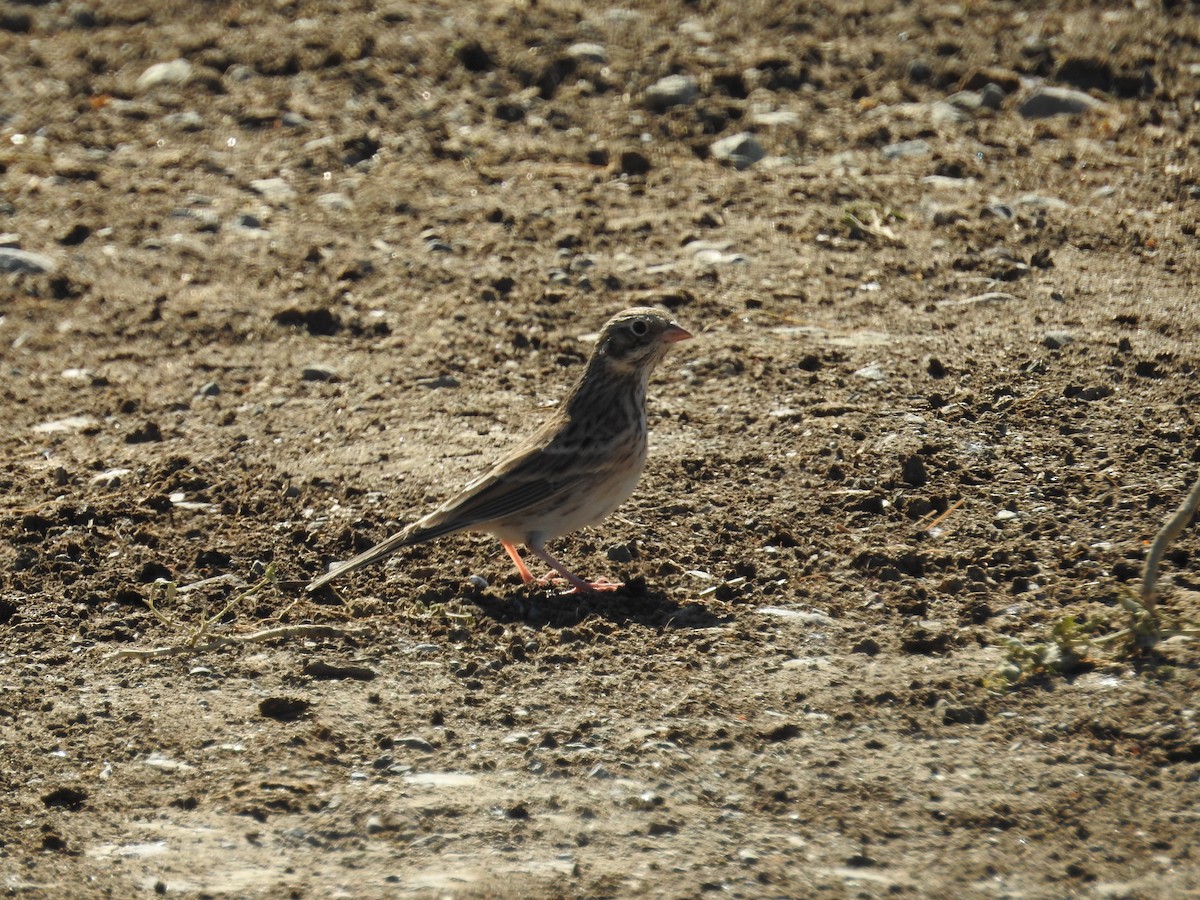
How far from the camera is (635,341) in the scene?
7.61m

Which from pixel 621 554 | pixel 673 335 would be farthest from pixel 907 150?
pixel 621 554

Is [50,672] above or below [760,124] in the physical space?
below

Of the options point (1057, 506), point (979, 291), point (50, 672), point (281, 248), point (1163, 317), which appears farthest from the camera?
point (281, 248)

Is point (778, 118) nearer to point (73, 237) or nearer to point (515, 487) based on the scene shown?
point (73, 237)

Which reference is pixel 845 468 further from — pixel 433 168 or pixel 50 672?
pixel 433 168

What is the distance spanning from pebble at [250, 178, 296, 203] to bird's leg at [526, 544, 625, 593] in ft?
18.0

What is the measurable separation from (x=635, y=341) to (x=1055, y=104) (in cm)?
548

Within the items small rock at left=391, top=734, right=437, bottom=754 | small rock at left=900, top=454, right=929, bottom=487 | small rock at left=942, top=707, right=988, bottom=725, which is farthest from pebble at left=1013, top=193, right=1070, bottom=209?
small rock at left=391, top=734, right=437, bottom=754

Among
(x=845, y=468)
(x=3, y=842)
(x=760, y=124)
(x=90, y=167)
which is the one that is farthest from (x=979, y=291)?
(x=90, y=167)

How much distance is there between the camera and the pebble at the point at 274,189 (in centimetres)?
1191

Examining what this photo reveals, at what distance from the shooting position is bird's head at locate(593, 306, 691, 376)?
761 cm

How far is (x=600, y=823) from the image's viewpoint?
543 centimetres

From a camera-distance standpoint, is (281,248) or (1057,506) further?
(281,248)

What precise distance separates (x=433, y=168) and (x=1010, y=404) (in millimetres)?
5352
